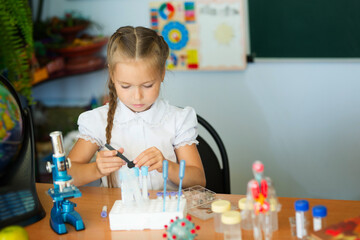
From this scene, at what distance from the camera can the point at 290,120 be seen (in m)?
2.71

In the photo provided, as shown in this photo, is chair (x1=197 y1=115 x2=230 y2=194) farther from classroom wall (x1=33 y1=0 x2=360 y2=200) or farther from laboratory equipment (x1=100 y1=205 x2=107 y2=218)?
classroom wall (x1=33 y1=0 x2=360 y2=200)

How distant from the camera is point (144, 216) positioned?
1.21m

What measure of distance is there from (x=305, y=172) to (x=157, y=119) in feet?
4.38

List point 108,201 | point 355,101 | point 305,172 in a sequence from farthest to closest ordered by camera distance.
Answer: point 305,172, point 355,101, point 108,201

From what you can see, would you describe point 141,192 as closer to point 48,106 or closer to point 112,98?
point 112,98

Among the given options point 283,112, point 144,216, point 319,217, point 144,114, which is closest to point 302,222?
point 319,217

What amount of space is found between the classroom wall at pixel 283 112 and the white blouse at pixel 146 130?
1104mm

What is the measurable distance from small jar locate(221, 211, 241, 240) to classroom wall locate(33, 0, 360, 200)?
1654 millimetres

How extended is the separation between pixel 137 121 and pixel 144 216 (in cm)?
54

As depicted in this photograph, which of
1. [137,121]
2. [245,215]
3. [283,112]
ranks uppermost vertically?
[137,121]

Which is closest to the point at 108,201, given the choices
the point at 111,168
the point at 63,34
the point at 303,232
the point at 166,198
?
the point at 111,168

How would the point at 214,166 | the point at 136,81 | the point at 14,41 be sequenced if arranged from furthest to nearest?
1. the point at 14,41
2. the point at 214,166
3. the point at 136,81

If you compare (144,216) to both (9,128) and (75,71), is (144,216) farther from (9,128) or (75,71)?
(75,71)

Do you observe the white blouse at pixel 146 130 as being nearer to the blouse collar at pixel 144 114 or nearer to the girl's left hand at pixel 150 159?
the blouse collar at pixel 144 114
